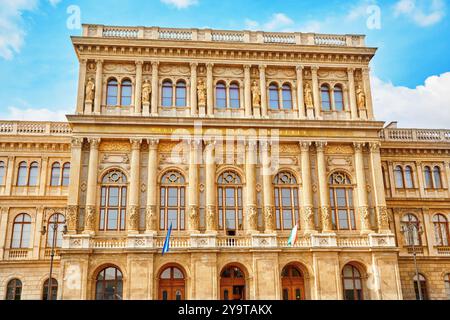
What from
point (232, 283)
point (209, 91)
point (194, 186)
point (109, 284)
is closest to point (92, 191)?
point (109, 284)

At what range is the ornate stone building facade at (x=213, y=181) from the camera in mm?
29562

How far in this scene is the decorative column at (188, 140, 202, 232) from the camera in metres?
30.4

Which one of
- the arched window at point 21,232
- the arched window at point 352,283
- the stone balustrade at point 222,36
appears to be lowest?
the arched window at point 352,283

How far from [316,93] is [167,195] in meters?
12.9

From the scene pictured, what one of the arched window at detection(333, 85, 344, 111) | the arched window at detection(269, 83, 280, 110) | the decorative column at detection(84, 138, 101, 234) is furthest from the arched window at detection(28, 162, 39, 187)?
the arched window at detection(333, 85, 344, 111)

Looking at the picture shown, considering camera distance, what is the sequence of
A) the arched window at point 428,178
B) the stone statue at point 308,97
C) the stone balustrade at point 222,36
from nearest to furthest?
the stone balustrade at point 222,36
the stone statue at point 308,97
the arched window at point 428,178

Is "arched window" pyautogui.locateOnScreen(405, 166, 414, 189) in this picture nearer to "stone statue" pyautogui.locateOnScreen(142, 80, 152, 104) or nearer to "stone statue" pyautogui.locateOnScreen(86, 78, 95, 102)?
"stone statue" pyautogui.locateOnScreen(142, 80, 152, 104)

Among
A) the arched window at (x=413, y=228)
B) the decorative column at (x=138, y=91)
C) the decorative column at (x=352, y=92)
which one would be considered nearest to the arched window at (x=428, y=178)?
the arched window at (x=413, y=228)

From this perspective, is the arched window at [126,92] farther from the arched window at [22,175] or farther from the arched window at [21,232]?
the arched window at [21,232]

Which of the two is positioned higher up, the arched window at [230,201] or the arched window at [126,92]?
the arched window at [126,92]

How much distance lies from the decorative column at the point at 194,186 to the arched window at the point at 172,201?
2.55ft
